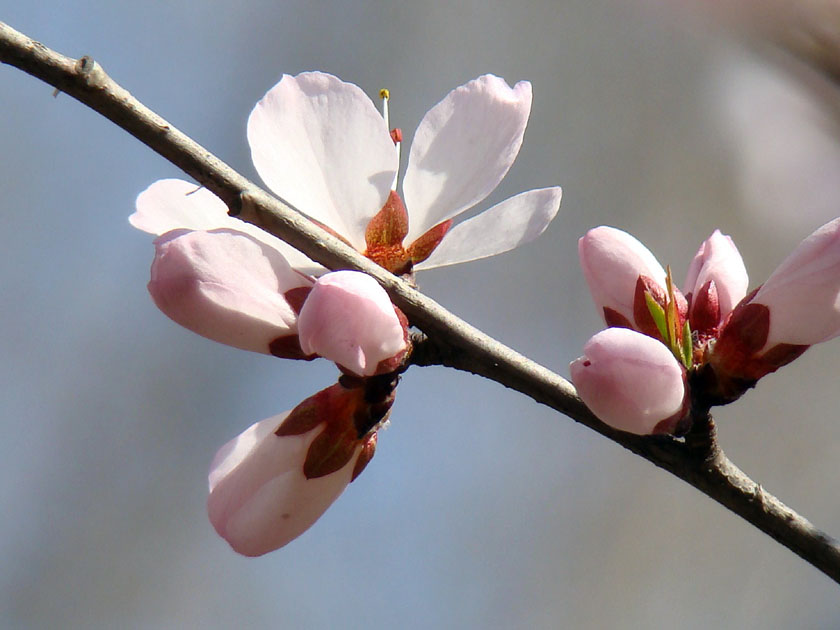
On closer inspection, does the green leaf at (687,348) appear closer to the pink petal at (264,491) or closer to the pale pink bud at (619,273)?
the pale pink bud at (619,273)

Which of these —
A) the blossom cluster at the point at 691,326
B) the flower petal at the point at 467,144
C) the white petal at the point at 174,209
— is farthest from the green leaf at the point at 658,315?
the white petal at the point at 174,209

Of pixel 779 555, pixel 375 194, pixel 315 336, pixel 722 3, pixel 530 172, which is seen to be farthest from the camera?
pixel 530 172

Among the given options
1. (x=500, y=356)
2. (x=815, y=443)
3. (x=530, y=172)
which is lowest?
(x=500, y=356)

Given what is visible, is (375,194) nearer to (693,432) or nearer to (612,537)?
(693,432)

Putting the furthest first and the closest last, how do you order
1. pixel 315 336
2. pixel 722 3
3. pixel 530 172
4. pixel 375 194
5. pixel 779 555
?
pixel 530 172 → pixel 779 555 → pixel 722 3 → pixel 375 194 → pixel 315 336

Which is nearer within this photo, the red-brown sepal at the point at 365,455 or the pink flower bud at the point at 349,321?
the pink flower bud at the point at 349,321

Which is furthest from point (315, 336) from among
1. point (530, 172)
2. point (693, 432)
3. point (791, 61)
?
point (530, 172)

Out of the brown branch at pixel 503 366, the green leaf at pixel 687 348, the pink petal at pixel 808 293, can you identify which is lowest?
the brown branch at pixel 503 366

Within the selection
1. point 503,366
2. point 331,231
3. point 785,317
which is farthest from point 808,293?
point 331,231
